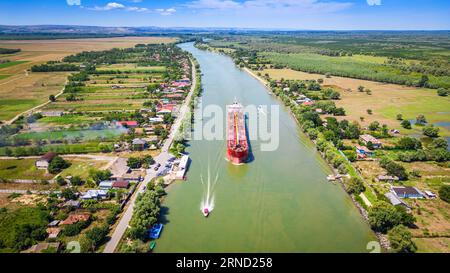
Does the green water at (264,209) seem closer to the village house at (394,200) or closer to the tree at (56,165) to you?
the village house at (394,200)

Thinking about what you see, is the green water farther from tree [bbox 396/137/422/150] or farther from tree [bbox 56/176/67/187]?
tree [bbox 396/137/422/150]

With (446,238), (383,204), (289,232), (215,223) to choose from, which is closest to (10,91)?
(215,223)

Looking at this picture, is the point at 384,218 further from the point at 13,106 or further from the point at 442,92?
the point at 13,106

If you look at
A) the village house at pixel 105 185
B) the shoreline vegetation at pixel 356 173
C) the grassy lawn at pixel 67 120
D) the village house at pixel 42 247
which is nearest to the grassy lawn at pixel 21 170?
the village house at pixel 105 185

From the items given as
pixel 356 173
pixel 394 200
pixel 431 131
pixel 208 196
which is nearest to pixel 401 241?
pixel 394 200

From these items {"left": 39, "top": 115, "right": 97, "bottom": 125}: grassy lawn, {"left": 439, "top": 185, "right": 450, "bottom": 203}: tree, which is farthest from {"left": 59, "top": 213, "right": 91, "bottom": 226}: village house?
{"left": 439, "top": 185, "right": 450, "bottom": 203}: tree

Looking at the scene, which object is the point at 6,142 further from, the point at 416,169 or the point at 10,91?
the point at 416,169
